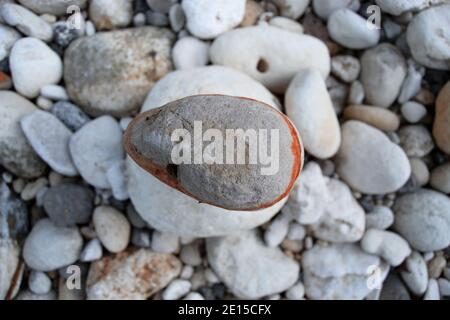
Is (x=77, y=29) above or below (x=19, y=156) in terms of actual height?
above

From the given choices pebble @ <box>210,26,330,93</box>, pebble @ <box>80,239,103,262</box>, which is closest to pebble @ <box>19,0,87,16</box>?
pebble @ <box>210,26,330,93</box>

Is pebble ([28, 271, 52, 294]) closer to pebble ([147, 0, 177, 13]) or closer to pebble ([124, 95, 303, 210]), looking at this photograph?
pebble ([124, 95, 303, 210])

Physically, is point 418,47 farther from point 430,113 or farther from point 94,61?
point 94,61

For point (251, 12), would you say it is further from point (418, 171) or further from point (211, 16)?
point (418, 171)

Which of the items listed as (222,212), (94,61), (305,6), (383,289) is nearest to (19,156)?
(94,61)

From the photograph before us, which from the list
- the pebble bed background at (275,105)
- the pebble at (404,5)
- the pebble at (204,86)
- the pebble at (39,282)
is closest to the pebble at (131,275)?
the pebble bed background at (275,105)

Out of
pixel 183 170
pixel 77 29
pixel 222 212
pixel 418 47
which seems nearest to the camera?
pixel 183 170

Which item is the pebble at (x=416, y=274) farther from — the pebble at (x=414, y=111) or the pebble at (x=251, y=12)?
the pebble at (x=251, y=12)
